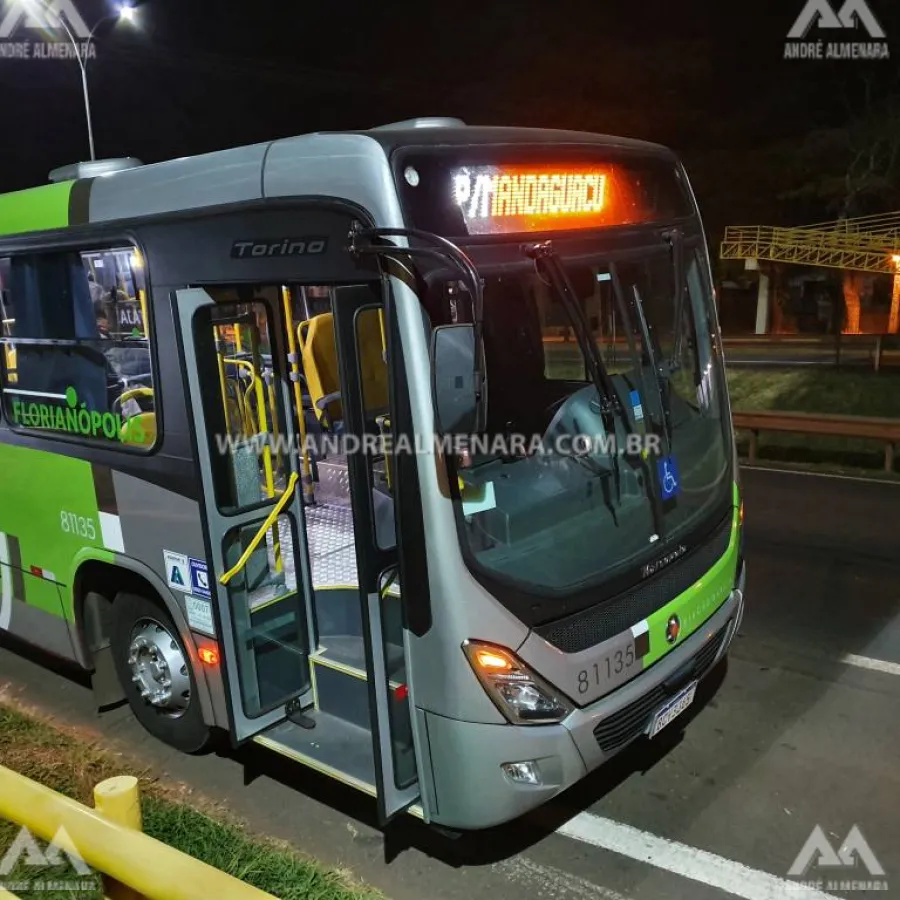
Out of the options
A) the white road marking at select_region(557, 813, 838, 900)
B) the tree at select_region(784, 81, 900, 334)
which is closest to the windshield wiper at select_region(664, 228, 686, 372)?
the white road marking at select_region(557, 813, 838, 900)

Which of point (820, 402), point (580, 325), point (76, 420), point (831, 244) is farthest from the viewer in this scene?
point (831, 244)

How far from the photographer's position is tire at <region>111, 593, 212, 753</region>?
459cm

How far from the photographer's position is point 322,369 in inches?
185

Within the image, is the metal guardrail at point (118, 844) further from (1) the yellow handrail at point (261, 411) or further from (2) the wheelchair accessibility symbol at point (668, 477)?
(2) the wheelchair accessibility symbol at point (668, 477)

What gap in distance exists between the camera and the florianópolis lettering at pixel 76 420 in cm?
446

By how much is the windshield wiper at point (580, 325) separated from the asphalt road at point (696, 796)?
1.85 meters

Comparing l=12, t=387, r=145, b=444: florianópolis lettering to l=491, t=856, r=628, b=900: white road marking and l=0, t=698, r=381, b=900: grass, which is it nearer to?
l=0, t=698, r=381, b=900: grass

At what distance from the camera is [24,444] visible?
5.21 meters

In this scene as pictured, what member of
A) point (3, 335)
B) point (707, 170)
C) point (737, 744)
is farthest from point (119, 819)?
point (707, 170)
